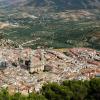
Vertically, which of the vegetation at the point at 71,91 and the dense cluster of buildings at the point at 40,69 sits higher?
the vegetation at the point at 71,91

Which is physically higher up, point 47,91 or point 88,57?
point 47,91

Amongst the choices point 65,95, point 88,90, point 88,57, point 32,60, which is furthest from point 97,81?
point 88,57

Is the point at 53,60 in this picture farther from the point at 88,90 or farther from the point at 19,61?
the point at 88,90

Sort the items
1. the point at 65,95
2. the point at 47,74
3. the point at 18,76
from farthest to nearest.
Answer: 1. the point at 47,74
2. the point at 18,76
3. the point at 65,95

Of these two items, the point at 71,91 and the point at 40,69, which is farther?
the point at 40,69

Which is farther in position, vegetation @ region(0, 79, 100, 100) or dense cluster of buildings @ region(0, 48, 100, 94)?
dense cluster of buildings @ region(0, 48, 100, 94)

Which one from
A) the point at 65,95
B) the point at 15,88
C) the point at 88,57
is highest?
the point at 65,95

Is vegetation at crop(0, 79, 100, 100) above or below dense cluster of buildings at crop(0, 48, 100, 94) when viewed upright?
above

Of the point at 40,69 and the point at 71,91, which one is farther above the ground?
the point at 71,91
